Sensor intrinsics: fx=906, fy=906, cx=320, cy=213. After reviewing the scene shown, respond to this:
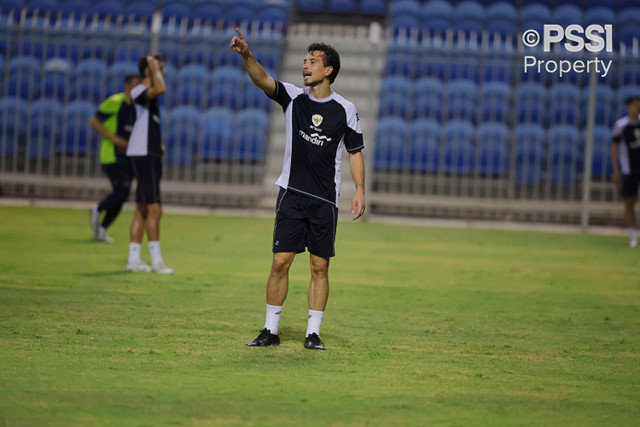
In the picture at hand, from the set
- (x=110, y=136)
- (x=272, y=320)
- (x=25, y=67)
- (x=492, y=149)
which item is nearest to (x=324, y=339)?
(x=272, y=320)

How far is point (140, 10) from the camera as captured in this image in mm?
21375

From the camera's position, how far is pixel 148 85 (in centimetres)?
920

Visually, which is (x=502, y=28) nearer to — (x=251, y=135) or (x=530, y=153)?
(x=530, y=153)

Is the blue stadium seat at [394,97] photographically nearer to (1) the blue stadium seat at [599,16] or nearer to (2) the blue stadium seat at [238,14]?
(2) the blue stadium seat at [238,14]

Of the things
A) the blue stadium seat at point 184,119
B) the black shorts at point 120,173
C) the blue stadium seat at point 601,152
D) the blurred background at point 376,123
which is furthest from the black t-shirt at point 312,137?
the blue stadium seat at point 601,152

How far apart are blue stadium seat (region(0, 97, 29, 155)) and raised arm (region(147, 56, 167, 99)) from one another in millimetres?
9121

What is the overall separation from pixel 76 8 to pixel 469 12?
30.5 ft

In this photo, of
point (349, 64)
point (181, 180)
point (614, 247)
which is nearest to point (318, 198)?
point (614, 247)

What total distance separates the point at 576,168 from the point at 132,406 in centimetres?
1473

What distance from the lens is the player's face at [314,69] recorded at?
5707 millimetres

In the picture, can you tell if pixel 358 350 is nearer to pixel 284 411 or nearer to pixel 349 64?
pixel 284 411

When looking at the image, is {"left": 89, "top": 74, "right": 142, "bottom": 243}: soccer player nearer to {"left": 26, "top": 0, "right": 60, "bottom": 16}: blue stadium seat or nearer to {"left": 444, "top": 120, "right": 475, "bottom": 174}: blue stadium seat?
{"left": 444, "top": 120, "right": 475, "bottom": 174}: blue stadium seat

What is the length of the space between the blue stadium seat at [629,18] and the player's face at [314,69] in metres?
17.2

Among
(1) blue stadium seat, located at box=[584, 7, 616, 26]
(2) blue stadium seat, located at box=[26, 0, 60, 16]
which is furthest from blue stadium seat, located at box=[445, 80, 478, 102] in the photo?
(2) blue stadium seat, located at box=[26, 0, 60, 16]
